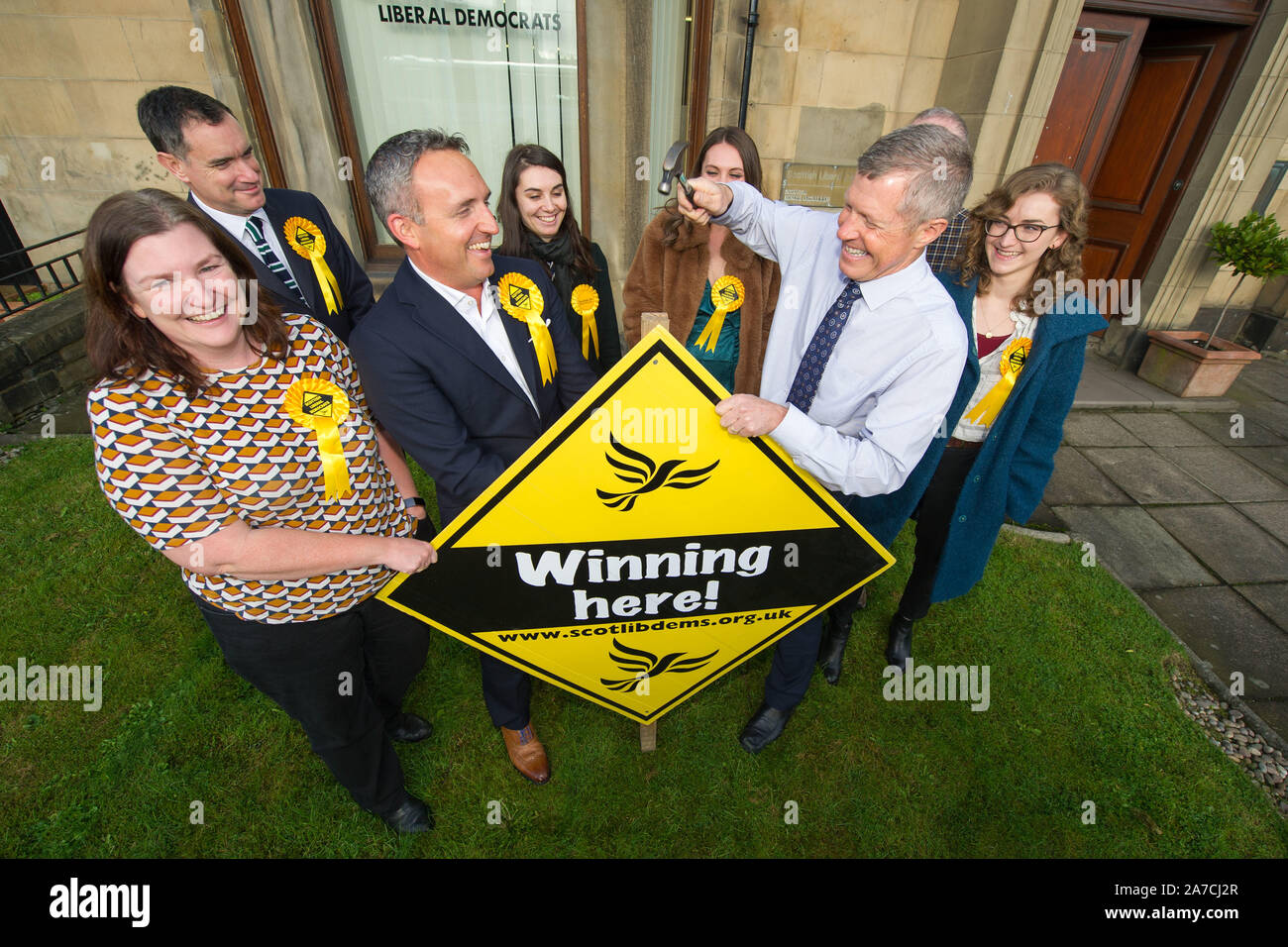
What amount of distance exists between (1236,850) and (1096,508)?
273cm

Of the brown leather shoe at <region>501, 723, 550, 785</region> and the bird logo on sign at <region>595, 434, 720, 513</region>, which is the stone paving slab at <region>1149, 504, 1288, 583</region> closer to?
the bird logo on sign at <region>595, 434, 720, 513</region>

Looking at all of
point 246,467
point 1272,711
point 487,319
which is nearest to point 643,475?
point 487,319

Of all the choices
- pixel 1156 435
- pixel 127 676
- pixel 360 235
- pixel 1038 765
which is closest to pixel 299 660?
pixel 127 676

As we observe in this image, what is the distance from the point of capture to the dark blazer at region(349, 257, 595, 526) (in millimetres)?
1926

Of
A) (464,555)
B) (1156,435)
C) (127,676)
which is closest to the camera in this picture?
(464,555)

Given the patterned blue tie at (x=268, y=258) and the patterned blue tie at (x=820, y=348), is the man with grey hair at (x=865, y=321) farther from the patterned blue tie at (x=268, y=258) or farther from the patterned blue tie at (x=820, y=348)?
the patterned blue tie at (x=268, y=258)

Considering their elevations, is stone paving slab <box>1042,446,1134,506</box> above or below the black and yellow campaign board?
below

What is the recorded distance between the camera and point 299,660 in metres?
1.92

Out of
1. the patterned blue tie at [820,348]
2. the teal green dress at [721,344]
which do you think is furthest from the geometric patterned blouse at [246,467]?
the teal green dress at [721,344]

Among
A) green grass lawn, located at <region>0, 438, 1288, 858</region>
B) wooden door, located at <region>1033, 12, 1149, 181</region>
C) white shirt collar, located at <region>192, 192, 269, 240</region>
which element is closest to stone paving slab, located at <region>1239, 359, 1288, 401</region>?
wooden door, located at <region>1033, 12, 1149, 181</region>

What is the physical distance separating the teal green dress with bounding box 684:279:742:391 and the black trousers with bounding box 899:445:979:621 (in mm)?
1149

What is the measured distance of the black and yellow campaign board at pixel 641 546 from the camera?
165cm

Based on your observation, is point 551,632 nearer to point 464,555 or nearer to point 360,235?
point 464,555

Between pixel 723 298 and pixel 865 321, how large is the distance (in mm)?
1073
